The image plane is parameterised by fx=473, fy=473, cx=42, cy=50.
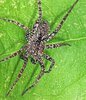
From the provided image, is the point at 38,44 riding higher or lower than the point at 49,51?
higher

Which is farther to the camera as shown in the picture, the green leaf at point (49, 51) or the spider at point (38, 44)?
the green leaf at point (49, 51)

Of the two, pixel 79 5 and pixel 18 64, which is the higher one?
pixel 79 5

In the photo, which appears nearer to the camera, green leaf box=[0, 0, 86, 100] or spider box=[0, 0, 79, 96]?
spider box=[0, 0, 79, 96]

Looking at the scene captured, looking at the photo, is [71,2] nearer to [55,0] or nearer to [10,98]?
[55,0]

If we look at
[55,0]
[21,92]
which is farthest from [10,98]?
[55,0]

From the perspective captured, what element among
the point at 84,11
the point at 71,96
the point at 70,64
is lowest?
the point at 71,96

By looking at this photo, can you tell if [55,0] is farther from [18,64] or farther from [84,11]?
[18,64]
